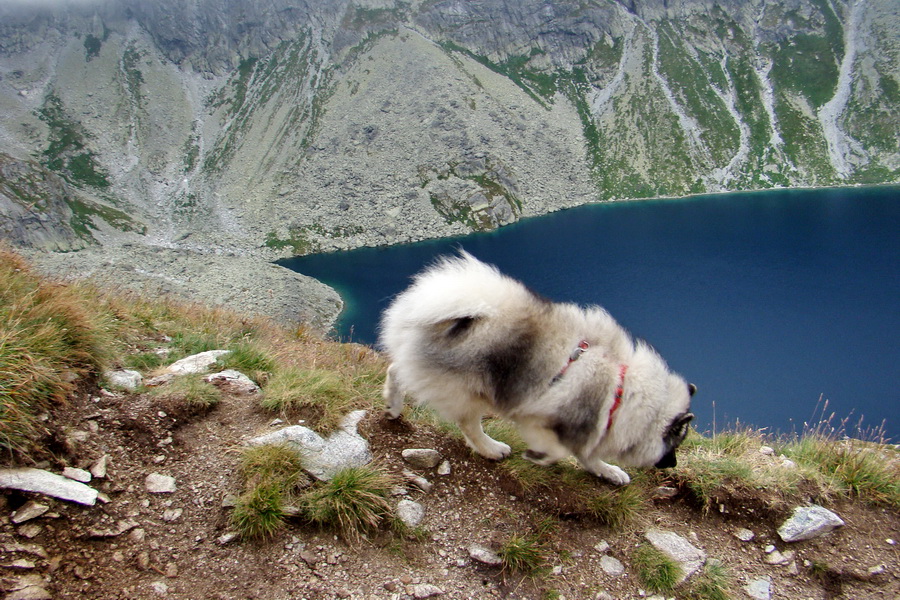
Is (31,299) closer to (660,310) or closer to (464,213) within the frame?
(660,310)

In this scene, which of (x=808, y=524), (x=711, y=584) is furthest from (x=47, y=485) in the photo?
(x=808, y=524)

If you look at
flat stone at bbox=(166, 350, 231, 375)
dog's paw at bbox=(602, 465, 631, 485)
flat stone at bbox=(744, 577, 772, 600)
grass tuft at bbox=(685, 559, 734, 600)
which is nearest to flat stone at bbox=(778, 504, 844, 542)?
flat stone at bbox=(744, 577, 772, 600)

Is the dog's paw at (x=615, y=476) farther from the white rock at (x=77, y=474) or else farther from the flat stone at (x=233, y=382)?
the white rock at (x=77, y=474)

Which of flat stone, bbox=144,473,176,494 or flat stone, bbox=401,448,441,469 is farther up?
flat stone, bbox=144,473,176,494

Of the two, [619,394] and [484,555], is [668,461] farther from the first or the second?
[484,555]

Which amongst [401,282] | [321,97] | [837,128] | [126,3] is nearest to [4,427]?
[401,282]

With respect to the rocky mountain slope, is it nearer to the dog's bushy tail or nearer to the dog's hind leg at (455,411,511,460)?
the dog's bushy tail
